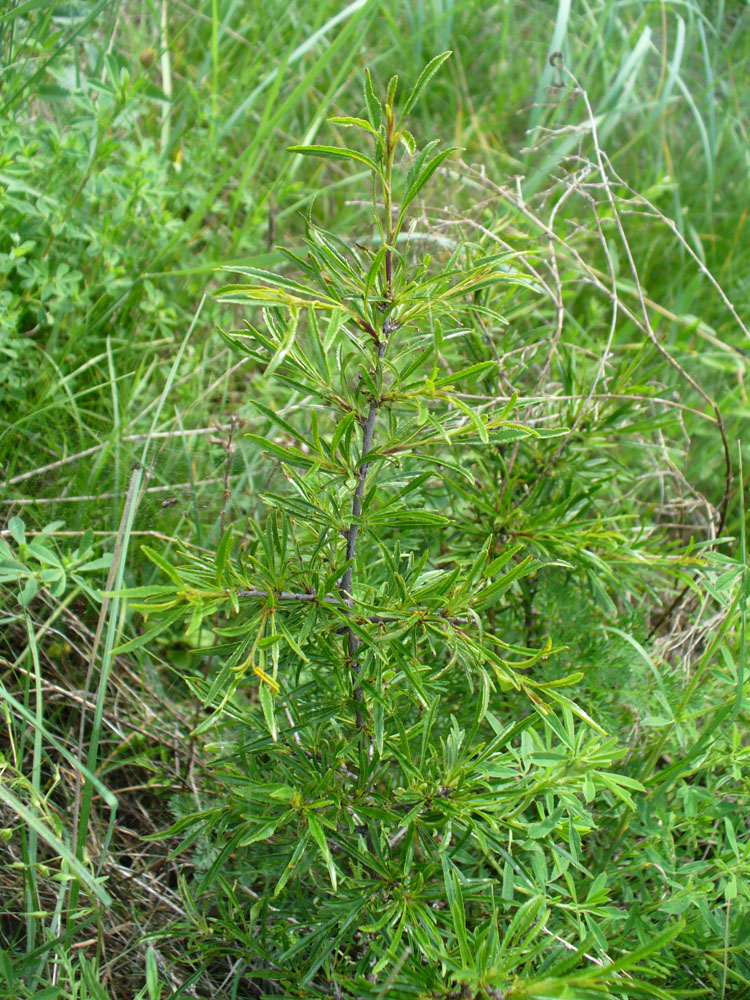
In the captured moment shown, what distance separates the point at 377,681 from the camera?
1.00 meters

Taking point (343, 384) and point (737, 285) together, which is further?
point (737, 285)

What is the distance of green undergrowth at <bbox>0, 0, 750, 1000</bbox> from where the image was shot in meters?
0.98

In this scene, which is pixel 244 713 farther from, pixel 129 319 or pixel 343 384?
pixel 129 319

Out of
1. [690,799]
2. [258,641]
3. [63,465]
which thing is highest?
[258,641]

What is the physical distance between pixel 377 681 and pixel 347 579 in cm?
15

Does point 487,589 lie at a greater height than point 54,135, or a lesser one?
lesser

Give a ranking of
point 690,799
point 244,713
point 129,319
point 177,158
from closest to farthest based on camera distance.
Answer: point 244,713
point 690,799
point 129,319
point 177,158

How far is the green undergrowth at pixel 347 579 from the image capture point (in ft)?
3.22

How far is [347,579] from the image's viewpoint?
42.9 inches

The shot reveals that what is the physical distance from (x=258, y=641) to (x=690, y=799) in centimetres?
83

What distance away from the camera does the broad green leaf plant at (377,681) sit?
35.6 inches

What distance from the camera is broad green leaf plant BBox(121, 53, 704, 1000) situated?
2.97 ft

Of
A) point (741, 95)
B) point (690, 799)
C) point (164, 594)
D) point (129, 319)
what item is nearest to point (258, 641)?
point (164, 594)

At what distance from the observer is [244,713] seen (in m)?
1.15
